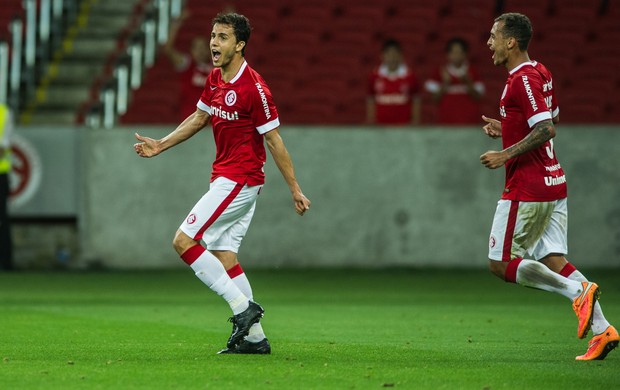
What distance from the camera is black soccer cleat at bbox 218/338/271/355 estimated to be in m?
7.65

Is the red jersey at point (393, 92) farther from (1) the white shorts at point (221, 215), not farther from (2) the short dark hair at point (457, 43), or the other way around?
(1) the white shorts at point (221, 215)

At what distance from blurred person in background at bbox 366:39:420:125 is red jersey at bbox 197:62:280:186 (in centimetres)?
792

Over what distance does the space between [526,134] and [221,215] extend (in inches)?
77.6

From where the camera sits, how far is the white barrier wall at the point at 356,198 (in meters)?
15.3

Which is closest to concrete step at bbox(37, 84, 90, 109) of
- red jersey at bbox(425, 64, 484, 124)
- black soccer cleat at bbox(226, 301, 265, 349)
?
red jersey at bbox(425, 64, 484, 124)

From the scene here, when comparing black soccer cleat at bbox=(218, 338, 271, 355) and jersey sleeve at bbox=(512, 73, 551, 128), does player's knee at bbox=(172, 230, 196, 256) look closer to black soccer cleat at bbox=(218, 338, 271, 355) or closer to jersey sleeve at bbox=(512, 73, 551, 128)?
black soccer cleat at bbox=(218, 338, 271, 355)

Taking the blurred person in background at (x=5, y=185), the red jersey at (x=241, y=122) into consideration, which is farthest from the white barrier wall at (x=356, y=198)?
the red jersey at (x=241, y=122)

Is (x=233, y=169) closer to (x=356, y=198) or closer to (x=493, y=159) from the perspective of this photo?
(x=493, y=159)

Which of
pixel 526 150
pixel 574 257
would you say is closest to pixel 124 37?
pixel 574 257

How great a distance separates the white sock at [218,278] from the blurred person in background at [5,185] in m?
7.91

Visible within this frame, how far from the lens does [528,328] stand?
9391 mm

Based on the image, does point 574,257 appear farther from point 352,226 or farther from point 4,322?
point 4,322

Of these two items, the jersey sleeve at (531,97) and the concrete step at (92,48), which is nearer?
the jersey sleeve at (531,97)

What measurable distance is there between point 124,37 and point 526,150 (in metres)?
12.2
